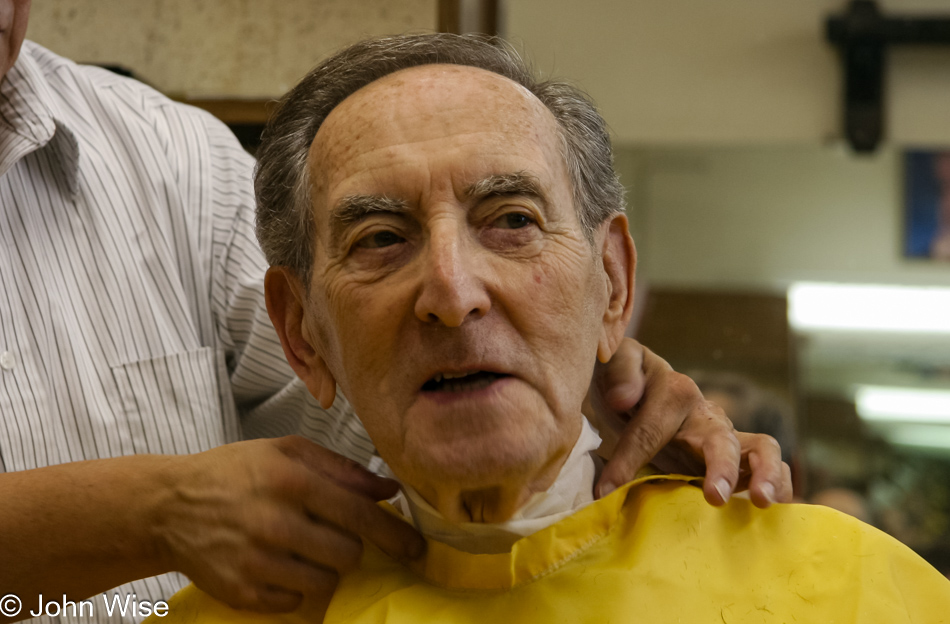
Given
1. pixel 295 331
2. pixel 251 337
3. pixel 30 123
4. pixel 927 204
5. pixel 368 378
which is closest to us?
pixel 368 378

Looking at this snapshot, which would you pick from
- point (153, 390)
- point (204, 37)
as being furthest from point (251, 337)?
point (204, 37)

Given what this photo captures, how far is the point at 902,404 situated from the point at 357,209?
123 inches

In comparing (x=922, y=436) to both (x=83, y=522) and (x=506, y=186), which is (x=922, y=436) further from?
(x=83, y=522)

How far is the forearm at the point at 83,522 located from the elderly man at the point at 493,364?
175mm

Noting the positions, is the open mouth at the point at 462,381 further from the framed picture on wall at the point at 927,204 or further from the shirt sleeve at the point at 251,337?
the framed picture on wall at the point at 927,204

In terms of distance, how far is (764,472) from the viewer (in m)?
1.35

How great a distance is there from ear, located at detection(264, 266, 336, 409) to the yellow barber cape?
12.3 inches

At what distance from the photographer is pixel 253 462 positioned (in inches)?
54.1

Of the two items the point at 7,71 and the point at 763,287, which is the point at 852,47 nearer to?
the point at 763,287

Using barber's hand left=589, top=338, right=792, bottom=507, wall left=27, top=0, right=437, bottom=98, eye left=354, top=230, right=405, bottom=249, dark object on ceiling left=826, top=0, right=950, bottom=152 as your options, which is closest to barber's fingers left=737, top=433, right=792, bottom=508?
barber's hand left=589, top=338, right=792, bottom=507

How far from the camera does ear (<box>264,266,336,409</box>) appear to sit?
59.1 inches

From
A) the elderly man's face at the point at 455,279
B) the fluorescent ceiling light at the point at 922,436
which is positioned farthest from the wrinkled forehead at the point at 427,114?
the fluorescent ceiling light at the point at 922,436

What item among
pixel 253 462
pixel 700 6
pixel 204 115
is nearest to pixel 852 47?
pixel 700 6

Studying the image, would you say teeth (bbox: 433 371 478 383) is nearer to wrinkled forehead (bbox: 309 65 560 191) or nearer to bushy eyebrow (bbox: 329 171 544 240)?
bushy eyebrow (bbox: 329 171 544 240)
